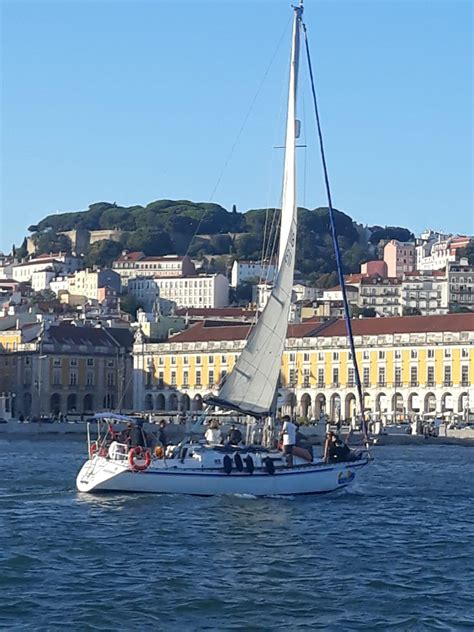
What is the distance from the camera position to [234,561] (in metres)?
22.6

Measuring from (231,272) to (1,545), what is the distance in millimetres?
156927

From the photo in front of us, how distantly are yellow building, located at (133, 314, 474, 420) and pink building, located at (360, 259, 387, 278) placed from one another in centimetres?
7883

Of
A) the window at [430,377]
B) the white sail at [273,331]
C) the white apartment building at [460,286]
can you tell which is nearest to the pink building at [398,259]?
the white apartment building at [460,286]

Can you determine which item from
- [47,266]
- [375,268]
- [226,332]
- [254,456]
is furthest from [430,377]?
[47,266]

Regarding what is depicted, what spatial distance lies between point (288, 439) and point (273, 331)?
2846mm

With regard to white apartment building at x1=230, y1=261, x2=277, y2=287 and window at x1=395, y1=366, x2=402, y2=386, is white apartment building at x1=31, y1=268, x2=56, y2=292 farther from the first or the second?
window at x1=395, y1=366, x2=402, y2=386

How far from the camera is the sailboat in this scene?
101 ft

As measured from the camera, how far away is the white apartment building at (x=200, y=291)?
A: 164750 mm

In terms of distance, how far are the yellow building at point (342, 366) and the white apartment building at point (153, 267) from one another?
6756 cm

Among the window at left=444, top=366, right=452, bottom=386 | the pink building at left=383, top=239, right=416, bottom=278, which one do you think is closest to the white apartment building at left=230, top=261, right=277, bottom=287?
the pink building at left=383, top=239, right=416, bottom=278

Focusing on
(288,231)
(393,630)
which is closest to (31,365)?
(288,231)

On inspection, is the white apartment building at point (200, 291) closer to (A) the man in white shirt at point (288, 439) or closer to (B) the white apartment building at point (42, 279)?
(B) the white apartment building at point (42, 279)

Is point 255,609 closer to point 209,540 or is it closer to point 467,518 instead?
point 209,540

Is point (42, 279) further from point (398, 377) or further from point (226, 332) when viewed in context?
point (398, 377)
